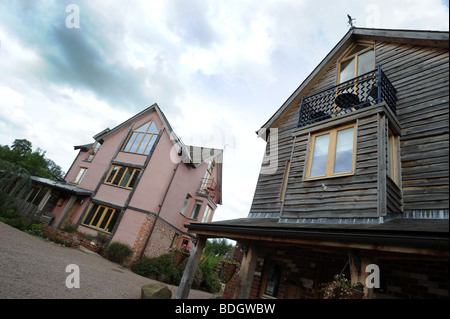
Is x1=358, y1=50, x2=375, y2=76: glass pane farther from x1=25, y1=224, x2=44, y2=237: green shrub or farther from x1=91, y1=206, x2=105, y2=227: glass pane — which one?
x1=25, y1=224, x2=44, y2=237: green shrub

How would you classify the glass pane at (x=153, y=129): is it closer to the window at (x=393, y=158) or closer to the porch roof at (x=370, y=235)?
the porch roof at (x=370, y=235)

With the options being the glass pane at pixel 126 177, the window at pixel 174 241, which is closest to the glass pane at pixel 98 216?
the glass pane at pixel 126 177

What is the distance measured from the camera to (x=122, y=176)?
16.6 metres

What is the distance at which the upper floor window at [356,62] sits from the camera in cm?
811

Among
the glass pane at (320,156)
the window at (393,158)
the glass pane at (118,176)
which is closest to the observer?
the window at (393,158)

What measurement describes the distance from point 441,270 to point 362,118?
3557 mm

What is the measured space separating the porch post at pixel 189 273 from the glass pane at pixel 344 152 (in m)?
4.20

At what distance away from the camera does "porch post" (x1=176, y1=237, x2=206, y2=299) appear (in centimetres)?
594

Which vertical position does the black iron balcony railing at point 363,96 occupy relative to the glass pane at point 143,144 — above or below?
below

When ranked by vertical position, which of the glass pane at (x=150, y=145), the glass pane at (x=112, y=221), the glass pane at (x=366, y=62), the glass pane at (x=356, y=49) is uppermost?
the glass pane at (x=356, y=49)

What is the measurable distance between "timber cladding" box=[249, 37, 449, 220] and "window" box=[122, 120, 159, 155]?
1299 cm

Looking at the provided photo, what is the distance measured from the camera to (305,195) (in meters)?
5.98

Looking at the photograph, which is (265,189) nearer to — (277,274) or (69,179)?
(277,274)
